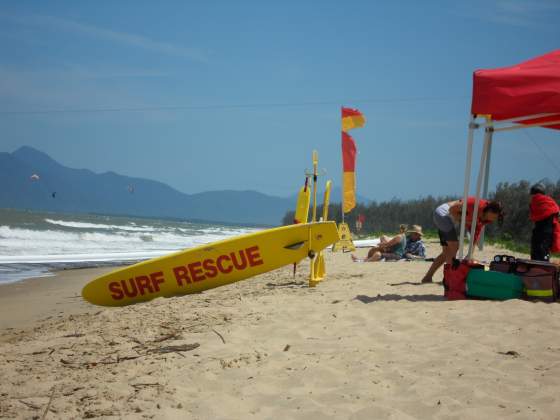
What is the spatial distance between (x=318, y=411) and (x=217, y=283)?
384 cm

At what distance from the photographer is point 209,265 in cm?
597

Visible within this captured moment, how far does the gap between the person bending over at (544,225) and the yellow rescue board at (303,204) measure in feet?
9.37

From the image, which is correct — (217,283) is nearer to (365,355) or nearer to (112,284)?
(112,284)

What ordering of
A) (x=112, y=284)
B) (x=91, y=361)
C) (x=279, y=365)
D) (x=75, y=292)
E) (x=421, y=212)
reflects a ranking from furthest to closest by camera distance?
(x=421, y=212)
(x=75, y=292)
(x=112, y=284)
(x=91, y=361)
(x=279, y=365)

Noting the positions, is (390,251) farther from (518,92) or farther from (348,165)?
(518,92)

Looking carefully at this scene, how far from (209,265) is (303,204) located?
5.64ft

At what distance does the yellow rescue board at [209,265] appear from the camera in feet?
19.0

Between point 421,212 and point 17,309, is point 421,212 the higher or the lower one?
the higher one

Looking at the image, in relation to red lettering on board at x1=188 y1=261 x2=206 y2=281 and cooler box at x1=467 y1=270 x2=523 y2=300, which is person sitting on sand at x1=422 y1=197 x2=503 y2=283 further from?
red lettering on board at x1=188 y1=261 x2=206 y2=281

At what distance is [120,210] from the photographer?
182 metres

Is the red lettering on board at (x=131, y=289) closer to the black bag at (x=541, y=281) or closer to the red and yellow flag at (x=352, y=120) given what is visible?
the black bag at (x=541, y=281)

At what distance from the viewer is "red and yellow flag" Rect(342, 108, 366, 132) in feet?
37.3

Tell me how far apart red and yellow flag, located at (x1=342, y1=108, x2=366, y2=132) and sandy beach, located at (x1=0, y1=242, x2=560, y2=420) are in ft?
22.3

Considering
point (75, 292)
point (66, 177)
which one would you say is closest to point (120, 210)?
point (66, 177)
